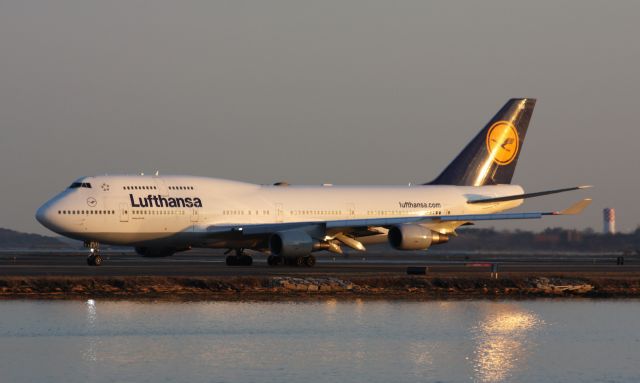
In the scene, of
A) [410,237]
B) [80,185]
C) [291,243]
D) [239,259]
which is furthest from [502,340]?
[239,259]

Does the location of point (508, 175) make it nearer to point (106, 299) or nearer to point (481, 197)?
point (481, 197)

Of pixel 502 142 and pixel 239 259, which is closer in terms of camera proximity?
pixel 239 259

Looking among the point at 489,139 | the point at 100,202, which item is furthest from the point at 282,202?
the point at 489,139

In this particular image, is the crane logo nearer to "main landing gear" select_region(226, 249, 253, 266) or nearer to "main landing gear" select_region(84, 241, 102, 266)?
"main landing gear" select_region(226, 249, 253, 266)

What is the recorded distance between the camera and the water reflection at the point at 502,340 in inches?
818

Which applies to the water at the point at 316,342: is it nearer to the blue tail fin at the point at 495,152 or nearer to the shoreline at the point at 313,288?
the shoreline at the point at 313,288

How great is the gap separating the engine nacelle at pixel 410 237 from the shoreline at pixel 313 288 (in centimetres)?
1171

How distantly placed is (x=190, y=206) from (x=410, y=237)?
34.2 ft

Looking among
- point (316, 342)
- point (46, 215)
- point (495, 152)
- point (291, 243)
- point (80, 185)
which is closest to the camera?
point (316, 342)

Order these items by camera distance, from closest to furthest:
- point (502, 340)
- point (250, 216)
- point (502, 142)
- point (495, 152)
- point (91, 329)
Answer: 1. point (502, 340)
2. point (91, 329)
3. point (250, 216)
4. point (495, 152)
5. point (502, 142)

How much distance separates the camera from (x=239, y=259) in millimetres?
55750

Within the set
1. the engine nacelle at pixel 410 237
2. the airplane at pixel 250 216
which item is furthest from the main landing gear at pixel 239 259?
the engine nacelle at pixel 410 237

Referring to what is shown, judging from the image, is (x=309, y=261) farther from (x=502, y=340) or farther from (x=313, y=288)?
(x=502, y=340)

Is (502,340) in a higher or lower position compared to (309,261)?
lower
